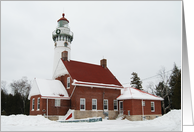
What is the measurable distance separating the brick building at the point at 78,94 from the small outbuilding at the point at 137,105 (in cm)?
12

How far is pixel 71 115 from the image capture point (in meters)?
22.5

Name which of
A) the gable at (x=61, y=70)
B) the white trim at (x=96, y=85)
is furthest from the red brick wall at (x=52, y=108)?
the gable at (x=61, y=70)

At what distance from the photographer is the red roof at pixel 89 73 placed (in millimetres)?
25192

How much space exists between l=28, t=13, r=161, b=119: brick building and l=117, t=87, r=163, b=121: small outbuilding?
122 millimetres

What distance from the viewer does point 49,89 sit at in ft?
76.8

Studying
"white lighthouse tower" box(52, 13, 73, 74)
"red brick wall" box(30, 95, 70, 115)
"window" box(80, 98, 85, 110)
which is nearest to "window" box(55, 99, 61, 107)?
"red brick wall" box(30, 95, 70, 115)

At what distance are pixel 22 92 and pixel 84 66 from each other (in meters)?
25.0

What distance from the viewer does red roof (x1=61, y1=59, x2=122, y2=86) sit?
2519cm

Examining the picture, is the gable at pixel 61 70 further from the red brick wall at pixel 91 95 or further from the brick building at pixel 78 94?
the red brick wall at pixel 91 95

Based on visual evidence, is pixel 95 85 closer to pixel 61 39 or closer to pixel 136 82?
pixel 61 39

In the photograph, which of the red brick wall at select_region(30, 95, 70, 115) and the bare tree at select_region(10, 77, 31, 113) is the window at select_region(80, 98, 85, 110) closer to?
the red brick wall at select_region(30, 95, 70, 115)

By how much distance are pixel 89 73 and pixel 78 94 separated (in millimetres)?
4555

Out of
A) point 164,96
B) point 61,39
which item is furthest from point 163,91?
point 61,39

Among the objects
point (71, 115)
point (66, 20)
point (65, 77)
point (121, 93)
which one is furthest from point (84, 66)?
point (66, 20)
